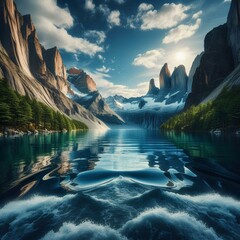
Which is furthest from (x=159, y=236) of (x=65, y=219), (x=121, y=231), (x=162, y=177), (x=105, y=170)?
(x=105, y=170)

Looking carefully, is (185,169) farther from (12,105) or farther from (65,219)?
(12,105)

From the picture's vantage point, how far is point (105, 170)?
600 inches

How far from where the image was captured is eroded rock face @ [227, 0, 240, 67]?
15662 cm

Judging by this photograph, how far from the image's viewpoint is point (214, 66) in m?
179

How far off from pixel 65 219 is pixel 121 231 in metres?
2.27

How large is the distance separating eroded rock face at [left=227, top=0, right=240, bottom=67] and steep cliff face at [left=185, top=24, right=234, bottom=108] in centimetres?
771

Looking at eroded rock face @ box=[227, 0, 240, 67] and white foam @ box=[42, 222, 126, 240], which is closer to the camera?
white foam @ box=[42, 222, 126, 240]

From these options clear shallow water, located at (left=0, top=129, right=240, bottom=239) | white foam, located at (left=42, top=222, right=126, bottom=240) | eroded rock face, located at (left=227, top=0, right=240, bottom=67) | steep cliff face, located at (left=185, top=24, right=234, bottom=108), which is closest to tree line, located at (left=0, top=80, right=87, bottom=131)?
clear shallow water, located at (left=0, top=129, right=240, bottom=239)

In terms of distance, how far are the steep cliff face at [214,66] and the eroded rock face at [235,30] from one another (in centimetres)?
771

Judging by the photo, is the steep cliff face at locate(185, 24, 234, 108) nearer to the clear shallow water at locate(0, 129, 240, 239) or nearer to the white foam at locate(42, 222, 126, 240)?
the clear shallow water at locate(0, 129, 240, 239)

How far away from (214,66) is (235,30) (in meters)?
31.7

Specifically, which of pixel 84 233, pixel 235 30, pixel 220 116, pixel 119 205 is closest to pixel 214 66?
pixel 235 30

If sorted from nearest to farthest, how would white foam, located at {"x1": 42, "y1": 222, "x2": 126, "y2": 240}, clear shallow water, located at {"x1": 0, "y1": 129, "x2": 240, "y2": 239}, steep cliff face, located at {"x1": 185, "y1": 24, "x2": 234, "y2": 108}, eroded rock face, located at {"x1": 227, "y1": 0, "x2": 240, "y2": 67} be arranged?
white foam, located at {"x1": 42, "y1": 222, "x2": 126, "y2": 240}, clear shallow water, located at {"x1": 0, "y1": 129, "x2": 240, "y2": 239}, eroded rock face, located at {"x1": 227, "y1": 0, "x2": 240, "y2": 67}, steep cliff face, located at {"x1": 185, "y1": 24, "x2": 234, "y2": 108}

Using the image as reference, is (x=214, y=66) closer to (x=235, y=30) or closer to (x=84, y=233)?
(x=235, y=30)
